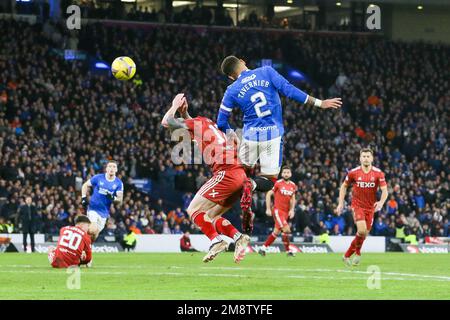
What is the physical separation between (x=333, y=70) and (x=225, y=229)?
39243mm

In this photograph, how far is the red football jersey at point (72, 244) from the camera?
842 inches

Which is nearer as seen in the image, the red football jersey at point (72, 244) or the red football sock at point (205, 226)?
the red football sock at point (205, 226)

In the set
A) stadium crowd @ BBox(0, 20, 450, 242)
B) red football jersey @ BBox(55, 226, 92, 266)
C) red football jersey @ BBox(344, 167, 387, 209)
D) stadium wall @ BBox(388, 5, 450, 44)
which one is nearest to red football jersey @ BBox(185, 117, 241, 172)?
red football jersey @ BBox(55, 226, 92, 266)

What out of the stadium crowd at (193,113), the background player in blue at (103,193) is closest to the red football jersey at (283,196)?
the background player in blue at (103,193)

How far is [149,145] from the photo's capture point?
44.7 metres

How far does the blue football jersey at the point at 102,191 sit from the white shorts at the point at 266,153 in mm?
9610

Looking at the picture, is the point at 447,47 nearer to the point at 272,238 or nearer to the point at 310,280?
the point at 272,238

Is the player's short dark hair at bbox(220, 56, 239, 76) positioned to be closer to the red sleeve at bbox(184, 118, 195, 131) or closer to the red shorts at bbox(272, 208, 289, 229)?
the red sleeve at bbox(184, 118, 195, 131)

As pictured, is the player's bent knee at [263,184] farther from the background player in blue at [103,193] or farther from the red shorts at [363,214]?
the background player in blue at [103,193]

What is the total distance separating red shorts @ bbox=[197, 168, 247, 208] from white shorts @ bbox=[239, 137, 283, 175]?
34 centimetres

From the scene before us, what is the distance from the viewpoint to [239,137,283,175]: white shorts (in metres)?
17.3

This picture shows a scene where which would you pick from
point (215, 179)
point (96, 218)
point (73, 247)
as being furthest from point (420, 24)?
point (215, 179)

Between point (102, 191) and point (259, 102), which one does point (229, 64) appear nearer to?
point (259, 102)
